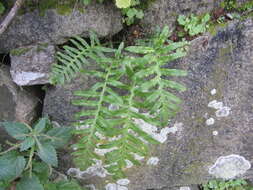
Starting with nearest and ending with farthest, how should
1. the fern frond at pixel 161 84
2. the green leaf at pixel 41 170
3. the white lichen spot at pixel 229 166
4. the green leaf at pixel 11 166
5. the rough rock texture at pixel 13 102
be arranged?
1. the fern frond at pixel 161 84
2. the green leaf at pixel 11 166
3. the green leaf at pixel 41 170
4. the rough rock texture at pixel 13 102
5. the white lichen spot at pixel 229 166

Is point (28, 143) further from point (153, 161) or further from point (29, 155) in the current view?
point (153, 161)

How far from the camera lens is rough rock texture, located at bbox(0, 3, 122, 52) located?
193 cm

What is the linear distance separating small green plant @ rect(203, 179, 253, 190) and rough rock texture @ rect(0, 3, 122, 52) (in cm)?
199

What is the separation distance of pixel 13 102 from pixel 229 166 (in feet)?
6.53

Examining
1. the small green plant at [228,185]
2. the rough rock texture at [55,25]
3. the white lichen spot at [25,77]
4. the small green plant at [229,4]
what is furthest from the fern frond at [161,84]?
the small green plant at [228,185]

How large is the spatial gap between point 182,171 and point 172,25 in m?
1.34

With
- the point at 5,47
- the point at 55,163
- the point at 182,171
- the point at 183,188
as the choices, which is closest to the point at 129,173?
the point at 182,171

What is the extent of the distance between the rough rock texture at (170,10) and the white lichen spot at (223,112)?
77cm

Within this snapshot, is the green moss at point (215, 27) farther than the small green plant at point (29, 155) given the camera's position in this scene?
Yes

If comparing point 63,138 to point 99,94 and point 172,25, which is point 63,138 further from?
point 172,25

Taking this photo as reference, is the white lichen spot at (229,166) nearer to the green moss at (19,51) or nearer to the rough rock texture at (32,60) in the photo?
the rough rock texture at (32,60)

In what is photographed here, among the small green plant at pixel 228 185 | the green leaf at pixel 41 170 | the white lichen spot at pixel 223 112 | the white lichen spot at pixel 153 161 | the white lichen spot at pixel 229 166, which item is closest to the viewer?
the green leaf at pixel 41 170

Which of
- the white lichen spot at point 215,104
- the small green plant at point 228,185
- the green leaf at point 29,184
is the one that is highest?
the white lichen spot at point 215,104

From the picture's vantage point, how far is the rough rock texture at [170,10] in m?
1.98
